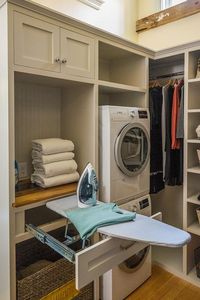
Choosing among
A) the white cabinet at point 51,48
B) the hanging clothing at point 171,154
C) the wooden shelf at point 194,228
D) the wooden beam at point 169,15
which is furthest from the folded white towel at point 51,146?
the wooden beam at point 169,15

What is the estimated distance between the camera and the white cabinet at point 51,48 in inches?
58.4

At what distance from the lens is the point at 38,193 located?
1.73 m

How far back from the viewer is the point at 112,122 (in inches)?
76.4

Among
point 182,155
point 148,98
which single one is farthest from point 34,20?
point 182,155

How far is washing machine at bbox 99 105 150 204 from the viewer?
6.42ft

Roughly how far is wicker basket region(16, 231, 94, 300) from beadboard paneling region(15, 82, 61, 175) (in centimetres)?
67

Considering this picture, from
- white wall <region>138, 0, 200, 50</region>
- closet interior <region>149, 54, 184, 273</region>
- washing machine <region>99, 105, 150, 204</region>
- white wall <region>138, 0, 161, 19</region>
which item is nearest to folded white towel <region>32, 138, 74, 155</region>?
washing machine <region>99, 105, 150, 204</region>

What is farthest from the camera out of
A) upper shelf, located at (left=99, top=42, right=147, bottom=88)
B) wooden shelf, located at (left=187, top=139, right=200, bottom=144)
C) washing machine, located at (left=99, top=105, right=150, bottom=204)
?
upper shelf, located at (left=99, top=42, right=147, bottom=88)

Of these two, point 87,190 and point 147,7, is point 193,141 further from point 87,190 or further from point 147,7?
point 147,7

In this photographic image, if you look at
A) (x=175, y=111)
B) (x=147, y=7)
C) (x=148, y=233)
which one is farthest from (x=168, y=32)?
(x=148, y=233)

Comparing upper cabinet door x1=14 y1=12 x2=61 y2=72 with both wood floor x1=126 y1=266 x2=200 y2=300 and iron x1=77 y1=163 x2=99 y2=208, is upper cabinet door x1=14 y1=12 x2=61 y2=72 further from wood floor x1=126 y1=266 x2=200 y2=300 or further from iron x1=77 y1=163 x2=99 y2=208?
wood floor x1=126 y1=266 x2=200 y2=300

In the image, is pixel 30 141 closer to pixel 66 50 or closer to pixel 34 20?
pixel 66 50

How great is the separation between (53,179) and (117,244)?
0.80 m

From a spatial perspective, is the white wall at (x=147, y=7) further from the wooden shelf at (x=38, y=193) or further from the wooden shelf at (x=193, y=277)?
the wooden shelf at (x=193, y=277)
